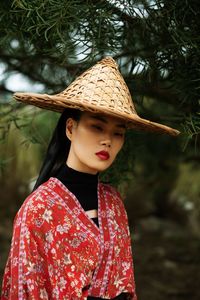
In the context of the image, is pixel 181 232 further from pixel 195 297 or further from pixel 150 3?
pixel 150 3

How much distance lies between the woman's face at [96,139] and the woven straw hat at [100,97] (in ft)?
0.13

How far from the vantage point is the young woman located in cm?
107

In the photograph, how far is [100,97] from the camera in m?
1.10

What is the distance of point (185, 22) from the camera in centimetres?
123

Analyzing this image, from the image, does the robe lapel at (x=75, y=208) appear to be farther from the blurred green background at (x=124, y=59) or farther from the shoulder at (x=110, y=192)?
the blurred green background at (x=124, y=59)

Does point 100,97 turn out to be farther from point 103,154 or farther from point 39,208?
point 39,208

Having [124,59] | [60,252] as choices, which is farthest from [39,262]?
[124,59]

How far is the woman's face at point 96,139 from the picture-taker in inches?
44.7

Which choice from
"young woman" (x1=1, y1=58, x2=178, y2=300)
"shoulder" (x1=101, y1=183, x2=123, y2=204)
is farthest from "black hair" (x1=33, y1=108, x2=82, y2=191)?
"shoulder" (x1=101, y1=183, x2=123, y2=204)

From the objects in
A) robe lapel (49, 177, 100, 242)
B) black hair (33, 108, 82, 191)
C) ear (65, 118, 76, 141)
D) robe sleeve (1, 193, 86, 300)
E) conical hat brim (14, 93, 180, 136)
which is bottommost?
robe sleeve (1, 193, 86, 300)

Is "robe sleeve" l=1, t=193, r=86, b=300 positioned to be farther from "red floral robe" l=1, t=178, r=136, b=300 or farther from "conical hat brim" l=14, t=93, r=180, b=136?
"conical hat brim" l=14, t=93, r=180, b=136

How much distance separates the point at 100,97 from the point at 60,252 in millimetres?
298

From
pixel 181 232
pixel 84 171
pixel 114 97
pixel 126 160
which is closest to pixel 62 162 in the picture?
pixel 84 171

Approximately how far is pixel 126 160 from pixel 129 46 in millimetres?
377
